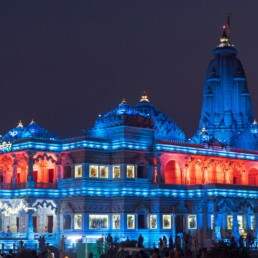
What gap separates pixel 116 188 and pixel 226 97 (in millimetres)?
35115

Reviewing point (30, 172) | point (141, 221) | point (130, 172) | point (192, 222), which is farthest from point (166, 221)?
point (30, 172)

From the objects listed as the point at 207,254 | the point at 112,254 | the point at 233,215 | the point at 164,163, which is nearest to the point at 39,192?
the point at 164,163

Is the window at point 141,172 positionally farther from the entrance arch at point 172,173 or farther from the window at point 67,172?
the window at point 67,172

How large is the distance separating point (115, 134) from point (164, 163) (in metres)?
6.96

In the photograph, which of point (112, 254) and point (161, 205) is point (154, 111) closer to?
point (161, 205)

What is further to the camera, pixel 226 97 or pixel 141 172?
pixel 226 97

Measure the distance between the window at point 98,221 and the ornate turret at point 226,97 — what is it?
109 ft

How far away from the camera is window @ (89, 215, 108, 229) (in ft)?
224

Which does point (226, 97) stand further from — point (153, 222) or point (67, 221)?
point (67, 221)

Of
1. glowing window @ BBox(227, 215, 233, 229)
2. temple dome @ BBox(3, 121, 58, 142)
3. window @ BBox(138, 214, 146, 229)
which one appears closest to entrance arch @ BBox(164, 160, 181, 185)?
glowing window @ BBox(227, 215, 233, 229)

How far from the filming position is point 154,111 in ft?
284

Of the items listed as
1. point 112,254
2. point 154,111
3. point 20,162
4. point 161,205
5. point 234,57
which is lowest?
point 112,254

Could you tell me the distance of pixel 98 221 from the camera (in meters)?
69.1

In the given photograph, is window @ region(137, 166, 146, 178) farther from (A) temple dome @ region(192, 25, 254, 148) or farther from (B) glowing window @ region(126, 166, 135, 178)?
(A) temple dome @ region(192, 25, 254, 148)
